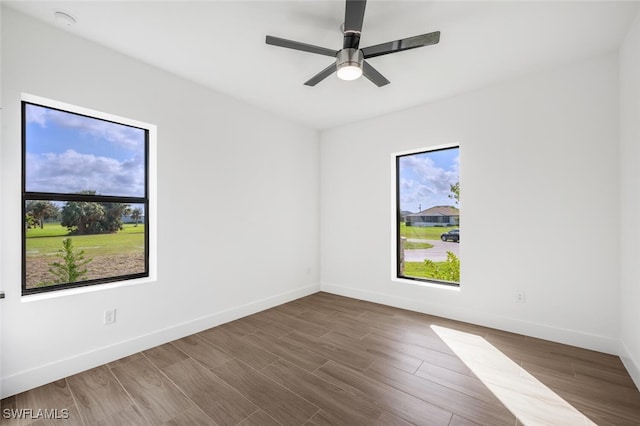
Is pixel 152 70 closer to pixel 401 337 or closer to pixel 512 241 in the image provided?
pixel 401 337

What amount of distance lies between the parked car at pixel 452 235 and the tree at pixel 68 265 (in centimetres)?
391

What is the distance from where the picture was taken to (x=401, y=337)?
295 cm

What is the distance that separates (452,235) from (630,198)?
1.64 m

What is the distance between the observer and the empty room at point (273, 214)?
2.00 metres

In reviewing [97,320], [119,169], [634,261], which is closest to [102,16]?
[119,169]

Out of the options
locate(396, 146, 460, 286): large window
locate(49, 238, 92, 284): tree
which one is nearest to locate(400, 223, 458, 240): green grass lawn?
locate(396, 146, 460, 286): large window

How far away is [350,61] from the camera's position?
82.3 inches

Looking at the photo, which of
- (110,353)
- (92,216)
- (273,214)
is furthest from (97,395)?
(273,214)

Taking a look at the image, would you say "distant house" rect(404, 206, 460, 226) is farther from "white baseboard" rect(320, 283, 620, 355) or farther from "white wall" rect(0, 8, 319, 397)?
"white wall" rect(0, 8, 319, 397)

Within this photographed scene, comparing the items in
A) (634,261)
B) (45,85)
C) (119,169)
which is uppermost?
(45,85)

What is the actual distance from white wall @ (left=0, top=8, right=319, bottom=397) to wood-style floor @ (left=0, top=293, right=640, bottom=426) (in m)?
0.26

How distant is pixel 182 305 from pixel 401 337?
2321 mm

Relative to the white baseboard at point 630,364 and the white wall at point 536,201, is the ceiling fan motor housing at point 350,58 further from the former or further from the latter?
the white baseboard at point 630,364

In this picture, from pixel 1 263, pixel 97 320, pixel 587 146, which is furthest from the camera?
Result: pixel 587 146
